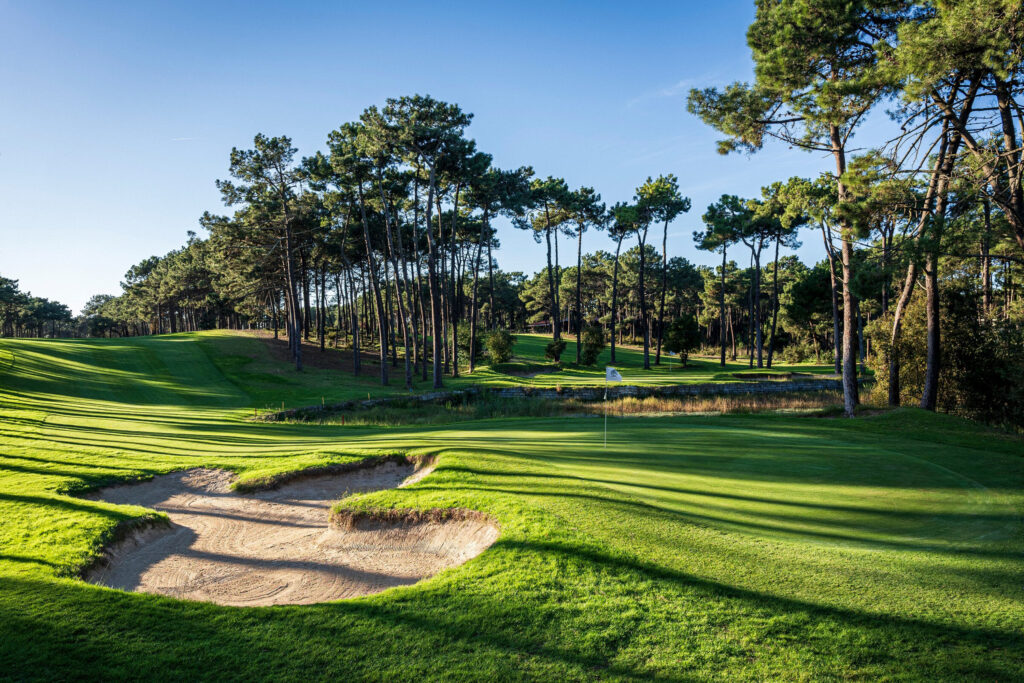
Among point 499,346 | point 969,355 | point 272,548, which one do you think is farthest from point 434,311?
point 272,548

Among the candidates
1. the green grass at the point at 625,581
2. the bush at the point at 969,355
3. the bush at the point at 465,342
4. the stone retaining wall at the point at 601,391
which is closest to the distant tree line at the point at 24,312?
the bush at the point at 465,342

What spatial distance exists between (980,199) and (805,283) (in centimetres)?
5080

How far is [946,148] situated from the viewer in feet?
63.4

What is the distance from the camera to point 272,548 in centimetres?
875

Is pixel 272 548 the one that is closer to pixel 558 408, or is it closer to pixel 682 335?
pixel 558 408

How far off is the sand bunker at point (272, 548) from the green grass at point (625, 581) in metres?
0.51

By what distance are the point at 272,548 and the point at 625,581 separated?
623cm

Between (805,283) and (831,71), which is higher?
(831,71)

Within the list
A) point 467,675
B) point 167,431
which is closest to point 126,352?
point 167,431

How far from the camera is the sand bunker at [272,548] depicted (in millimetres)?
7277

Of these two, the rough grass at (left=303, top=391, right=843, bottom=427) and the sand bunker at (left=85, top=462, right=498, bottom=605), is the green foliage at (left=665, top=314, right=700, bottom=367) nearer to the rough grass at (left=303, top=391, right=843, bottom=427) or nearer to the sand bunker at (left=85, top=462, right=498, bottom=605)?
the rough grass at (left=303, top=391, right=843, bottom=427)

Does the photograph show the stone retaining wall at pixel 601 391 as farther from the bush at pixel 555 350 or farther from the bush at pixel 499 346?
the bush at pixel 555 350

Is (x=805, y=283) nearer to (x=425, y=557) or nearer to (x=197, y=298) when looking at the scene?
(x=425, y=557)

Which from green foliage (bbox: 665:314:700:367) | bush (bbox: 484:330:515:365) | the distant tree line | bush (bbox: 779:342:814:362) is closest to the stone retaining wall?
bush (bbox: 484:330:515:365)
